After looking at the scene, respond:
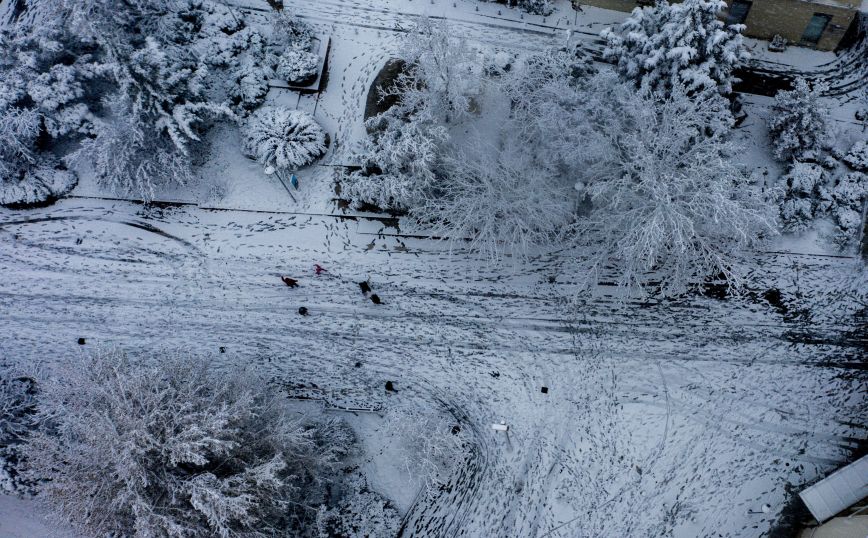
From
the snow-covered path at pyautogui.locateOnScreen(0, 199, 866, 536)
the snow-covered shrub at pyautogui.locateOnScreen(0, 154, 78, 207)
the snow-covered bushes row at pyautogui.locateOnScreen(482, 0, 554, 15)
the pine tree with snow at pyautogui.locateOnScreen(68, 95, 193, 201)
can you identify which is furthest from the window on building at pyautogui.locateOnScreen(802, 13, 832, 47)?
the snow-covered shrub at pyautogui.locateOnScreen(0, 154, 78, 207)

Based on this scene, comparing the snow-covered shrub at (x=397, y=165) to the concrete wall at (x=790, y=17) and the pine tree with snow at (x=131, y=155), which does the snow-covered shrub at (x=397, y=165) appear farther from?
the concrete wall at (x=790, y=17)

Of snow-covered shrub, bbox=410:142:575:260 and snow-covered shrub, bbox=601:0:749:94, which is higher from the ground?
snow-covered shrub, bbox=601:0:749:94

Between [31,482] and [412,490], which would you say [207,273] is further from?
[412,490]

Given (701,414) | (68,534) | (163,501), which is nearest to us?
(163,501)

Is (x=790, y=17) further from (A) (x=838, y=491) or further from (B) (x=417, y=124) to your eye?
(A) (x=838, y=491)

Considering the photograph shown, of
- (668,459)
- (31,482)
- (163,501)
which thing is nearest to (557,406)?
(668,459)

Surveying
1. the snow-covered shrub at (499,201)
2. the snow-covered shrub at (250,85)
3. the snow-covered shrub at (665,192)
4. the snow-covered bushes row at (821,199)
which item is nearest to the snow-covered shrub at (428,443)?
the snow-covered shrub at (499,201)

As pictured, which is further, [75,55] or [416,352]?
[75,55]

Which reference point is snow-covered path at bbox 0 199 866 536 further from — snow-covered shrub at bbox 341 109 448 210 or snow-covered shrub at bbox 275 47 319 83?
snow-covered shrub at bbox 275 47 319 83
